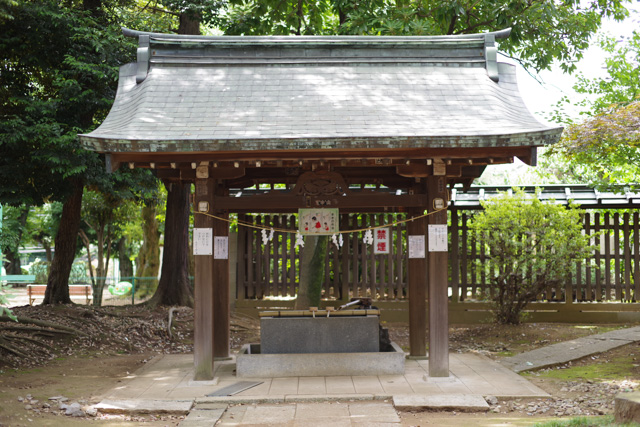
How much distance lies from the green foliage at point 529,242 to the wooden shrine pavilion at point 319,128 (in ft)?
6.83

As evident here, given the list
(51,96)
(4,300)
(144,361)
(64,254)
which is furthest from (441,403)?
(51,96)

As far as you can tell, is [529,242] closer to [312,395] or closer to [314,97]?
[314,97]

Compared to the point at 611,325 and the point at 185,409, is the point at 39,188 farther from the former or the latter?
the point at 611,325

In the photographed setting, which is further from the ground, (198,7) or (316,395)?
(198,7)

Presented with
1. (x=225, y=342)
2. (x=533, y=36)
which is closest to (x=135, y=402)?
(x=225, y=342)

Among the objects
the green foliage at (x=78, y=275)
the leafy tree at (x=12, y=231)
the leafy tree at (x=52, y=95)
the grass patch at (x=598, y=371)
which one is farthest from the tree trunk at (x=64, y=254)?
the green foliage at (x=78, y=275)

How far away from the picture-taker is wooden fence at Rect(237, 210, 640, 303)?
46.9 feet

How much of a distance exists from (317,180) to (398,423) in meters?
Answer: 3.74

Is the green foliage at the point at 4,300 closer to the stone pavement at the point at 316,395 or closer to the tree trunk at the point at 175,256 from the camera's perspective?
the stone pavement at the point at 316,395

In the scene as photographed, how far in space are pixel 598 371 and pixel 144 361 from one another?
7574 mm

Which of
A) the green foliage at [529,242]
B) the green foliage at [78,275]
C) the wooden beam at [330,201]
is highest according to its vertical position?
the wooden beam at [330,201]

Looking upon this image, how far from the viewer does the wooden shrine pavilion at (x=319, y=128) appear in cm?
759

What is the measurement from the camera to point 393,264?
49.7 feet

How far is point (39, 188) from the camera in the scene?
12.4m
